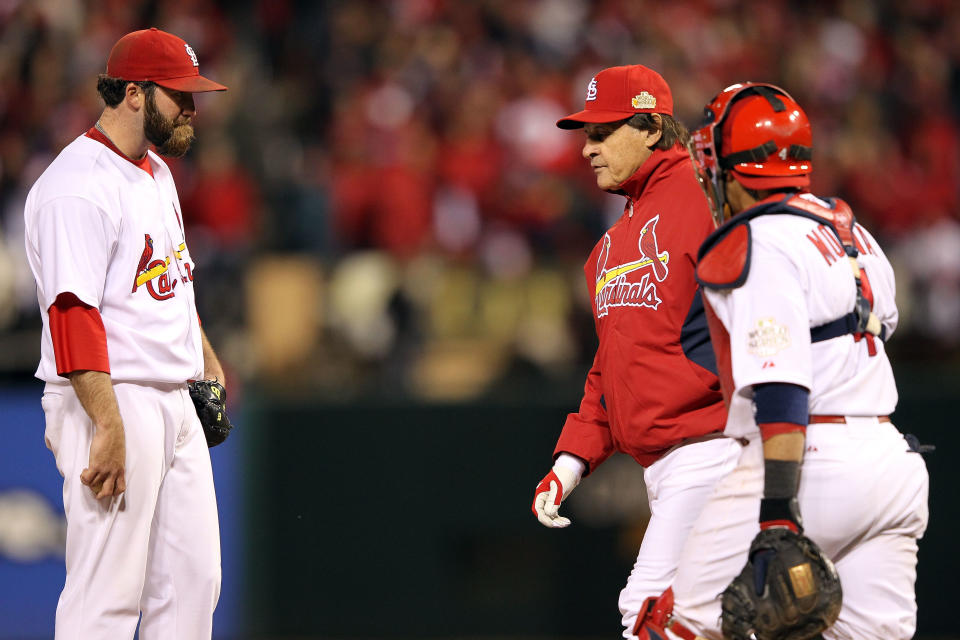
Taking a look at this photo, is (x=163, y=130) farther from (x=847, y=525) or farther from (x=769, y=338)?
(x=847, y=525)

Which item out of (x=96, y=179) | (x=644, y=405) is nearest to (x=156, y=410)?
(x=96, y=179)

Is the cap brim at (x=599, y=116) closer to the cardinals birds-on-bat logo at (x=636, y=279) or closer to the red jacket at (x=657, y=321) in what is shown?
the red jacket at (x=657, y=321)

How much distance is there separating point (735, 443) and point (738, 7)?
952 cm

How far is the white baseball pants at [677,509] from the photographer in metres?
4.39

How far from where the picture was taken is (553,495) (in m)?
4.70

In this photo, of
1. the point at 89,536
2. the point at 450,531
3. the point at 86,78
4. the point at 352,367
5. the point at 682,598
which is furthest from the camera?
the point at 86,78

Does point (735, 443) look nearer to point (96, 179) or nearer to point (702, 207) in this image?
point (702, 207)

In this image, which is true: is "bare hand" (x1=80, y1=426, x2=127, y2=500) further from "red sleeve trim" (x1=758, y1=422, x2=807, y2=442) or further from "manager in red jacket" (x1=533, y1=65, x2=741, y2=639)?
"red sleeve trim" (x1=758, y1=422, x2=807, y2=442)

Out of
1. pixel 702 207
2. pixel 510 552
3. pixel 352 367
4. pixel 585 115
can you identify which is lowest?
pixel 510 552

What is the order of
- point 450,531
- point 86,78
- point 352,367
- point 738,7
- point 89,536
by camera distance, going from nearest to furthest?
point 89,536, point 450,531, point 352,367, point 86,78, point 738,7

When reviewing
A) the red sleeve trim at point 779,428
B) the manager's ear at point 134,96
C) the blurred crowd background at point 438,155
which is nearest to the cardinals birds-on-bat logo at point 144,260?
the manager's ear at point 134,96

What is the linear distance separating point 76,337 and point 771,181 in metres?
2.14

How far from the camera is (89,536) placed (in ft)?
13.8

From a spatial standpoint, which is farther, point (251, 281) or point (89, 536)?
point (251, 281)
